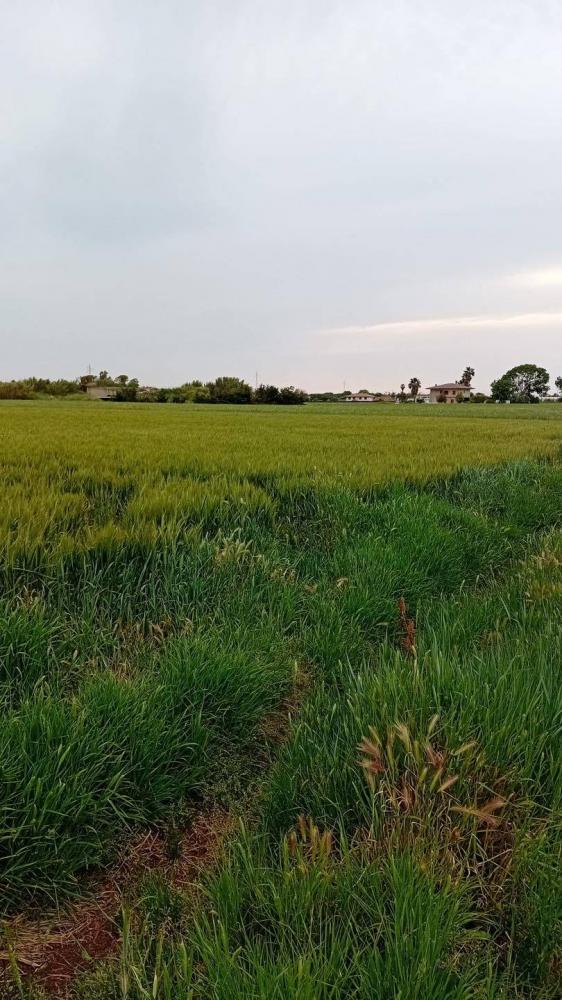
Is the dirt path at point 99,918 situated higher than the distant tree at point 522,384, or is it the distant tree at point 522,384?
the distant tree at point 522,384

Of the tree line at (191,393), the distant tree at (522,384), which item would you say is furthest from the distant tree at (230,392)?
the distant tree at (522,384)

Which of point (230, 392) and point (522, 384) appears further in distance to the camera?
point (522, 384)

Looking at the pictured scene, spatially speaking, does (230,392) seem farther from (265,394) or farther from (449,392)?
(449,392)

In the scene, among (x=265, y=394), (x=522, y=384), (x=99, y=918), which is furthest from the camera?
(x=522, y=384)

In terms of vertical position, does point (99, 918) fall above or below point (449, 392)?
below

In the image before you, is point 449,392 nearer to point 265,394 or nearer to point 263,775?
point 265,394

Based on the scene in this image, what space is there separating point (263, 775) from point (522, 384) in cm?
15793

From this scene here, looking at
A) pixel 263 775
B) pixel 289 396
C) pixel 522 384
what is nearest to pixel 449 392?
pixel 522 384

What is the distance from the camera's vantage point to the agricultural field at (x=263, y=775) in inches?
48.2

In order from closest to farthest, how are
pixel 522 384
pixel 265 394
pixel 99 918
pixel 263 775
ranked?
pixel 99 918
pixel 263 775
pixel 265 394
pixel 522 384

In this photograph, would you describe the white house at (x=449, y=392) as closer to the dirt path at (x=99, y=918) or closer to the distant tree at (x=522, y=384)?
the distant tree at (x=522, y=384)

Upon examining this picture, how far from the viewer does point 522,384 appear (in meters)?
143

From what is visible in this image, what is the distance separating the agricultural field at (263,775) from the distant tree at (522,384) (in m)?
142

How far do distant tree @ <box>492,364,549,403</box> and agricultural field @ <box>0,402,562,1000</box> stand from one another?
14206cm
